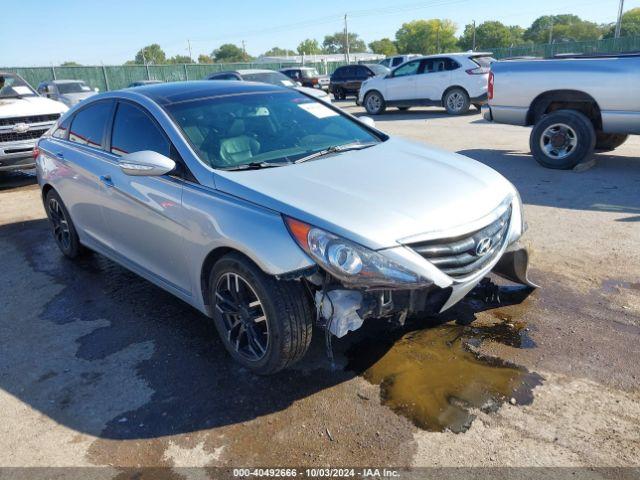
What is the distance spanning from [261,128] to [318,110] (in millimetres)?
701

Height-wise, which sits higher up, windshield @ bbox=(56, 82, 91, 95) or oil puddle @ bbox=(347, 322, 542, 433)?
windshield @ bbox=(56, 82, 91, 95)

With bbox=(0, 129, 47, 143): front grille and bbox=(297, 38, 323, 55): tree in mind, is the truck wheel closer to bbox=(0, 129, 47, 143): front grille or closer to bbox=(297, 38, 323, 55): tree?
bbox=(0, 129, 47, 143): front grille

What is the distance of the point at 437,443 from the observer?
2.60m

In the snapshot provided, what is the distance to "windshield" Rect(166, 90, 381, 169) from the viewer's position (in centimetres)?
354

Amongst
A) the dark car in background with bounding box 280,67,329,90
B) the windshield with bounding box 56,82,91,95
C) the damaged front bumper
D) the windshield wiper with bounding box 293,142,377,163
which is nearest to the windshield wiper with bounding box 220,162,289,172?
the windshield wiper with bounding box 293,142,377,163

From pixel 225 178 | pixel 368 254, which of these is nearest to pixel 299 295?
pixel 368 254

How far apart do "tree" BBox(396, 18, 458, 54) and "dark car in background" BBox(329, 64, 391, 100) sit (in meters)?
92.1

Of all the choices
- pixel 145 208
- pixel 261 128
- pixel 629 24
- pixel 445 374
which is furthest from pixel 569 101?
pixel 629 24

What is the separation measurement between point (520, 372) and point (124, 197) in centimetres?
294

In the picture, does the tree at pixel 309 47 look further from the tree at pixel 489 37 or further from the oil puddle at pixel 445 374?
the oil puddle at pixel 445 374

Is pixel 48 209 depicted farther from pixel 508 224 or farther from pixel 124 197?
pixel 508 224

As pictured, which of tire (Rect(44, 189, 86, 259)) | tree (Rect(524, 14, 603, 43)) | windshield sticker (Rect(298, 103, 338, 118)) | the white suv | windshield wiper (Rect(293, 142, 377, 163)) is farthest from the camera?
tree (Rect(524, 14, 603, 43))

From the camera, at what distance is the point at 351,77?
890 inches

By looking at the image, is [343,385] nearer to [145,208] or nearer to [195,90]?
[145,208]
